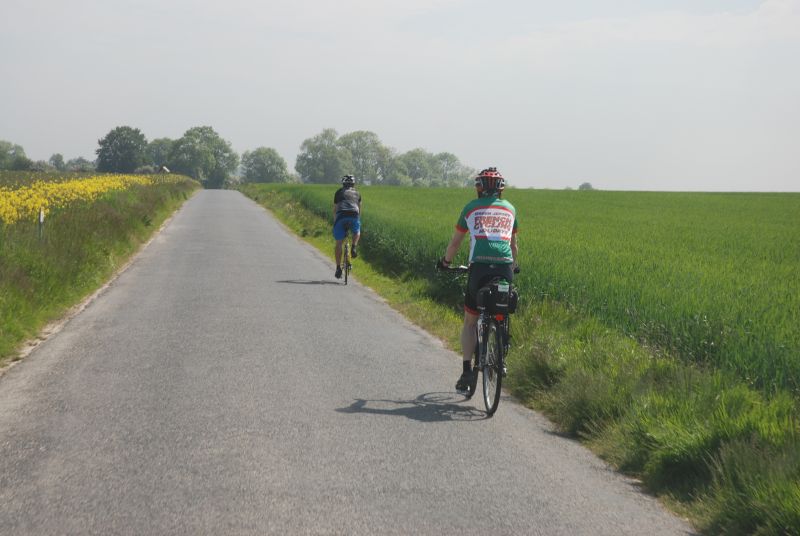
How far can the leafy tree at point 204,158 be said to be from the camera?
6506 inches

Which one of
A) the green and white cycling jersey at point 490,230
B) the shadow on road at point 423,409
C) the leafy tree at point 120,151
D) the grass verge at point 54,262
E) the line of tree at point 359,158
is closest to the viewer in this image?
the shadow on road at point 423,409

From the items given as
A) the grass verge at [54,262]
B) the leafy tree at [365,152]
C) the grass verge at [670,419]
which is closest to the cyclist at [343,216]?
the grass verge at [54,262]

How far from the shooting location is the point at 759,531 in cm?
433

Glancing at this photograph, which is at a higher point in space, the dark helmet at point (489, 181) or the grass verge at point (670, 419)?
the dark helmet at point (489, 181)

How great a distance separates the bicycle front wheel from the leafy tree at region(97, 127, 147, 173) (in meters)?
164

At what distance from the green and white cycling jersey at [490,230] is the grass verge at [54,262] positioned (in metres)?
5.34

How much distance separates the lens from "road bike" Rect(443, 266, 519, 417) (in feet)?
23.3

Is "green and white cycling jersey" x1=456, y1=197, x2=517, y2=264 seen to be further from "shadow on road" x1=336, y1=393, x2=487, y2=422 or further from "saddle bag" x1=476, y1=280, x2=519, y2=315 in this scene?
"shadow on road" x1=336, y1=393, x2=487, y2=422

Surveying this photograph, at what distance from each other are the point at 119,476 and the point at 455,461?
227cm

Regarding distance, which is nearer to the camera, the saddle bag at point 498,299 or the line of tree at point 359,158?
the saddle bag at point 498,299

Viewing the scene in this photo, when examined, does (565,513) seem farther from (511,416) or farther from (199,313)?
(199,313)

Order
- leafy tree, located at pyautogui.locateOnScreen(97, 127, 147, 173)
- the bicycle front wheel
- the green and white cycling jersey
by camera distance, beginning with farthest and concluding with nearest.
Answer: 1. leafy tree, located at pyautogui.locateOnScreen(97, 127, 147, 173)
2. the green and white cycling jersey
3. the bicycle front wheel

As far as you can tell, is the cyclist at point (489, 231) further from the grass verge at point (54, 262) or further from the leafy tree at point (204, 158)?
the leafy tree at point (204, 158)

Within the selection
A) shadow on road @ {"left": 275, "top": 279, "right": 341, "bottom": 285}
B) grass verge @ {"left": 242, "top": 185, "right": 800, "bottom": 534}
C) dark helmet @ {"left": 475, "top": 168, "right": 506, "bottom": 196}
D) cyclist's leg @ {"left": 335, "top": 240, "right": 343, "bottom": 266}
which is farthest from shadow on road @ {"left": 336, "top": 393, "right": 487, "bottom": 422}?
cyclist's leg @ {"left": 335, "top": 240, "right": 343, "bottom": 266}
